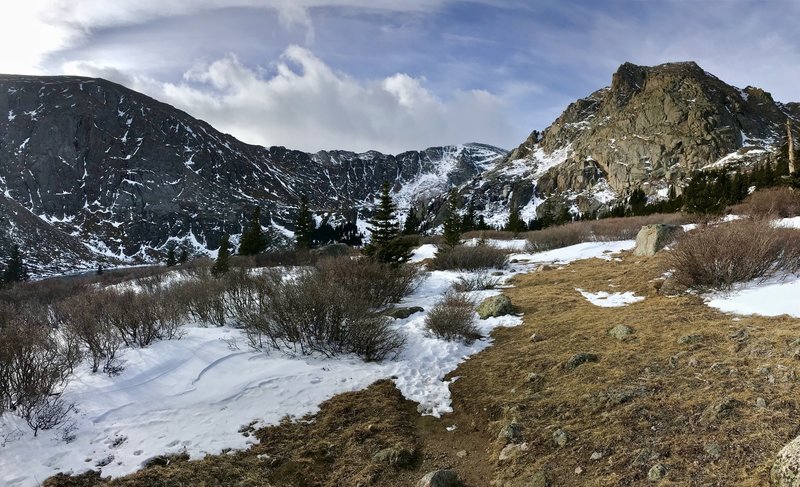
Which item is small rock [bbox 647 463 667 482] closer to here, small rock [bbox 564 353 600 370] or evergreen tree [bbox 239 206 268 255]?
small rock [bbox 564 353 600 370]

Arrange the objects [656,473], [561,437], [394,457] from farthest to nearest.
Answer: [394,457] < [561,437] < [656,473]

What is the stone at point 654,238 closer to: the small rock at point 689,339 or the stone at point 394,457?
the small rock at point 689,339

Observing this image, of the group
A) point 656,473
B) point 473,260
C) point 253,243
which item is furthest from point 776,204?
point 253,243

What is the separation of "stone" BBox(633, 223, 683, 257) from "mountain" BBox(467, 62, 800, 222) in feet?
383

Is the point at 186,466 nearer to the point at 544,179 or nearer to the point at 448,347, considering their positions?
the point at 448,347

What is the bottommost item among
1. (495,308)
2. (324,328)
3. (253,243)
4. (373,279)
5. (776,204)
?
(495,308)

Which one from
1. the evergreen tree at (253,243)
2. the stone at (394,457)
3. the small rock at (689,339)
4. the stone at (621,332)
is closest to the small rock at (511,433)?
the stone at (394,457)

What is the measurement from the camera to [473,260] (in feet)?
79.0

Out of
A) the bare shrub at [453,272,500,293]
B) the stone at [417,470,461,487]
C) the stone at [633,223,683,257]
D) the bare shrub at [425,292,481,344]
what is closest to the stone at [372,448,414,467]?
the stone at [417,470,461,487]

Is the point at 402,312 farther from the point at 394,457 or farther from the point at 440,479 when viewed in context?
the point at 440,479

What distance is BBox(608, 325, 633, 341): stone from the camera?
8445 millimetres

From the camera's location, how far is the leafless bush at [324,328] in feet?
31.6

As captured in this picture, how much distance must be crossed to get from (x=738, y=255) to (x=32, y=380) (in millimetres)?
14266

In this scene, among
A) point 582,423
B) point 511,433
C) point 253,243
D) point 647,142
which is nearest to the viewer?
point 582,423
